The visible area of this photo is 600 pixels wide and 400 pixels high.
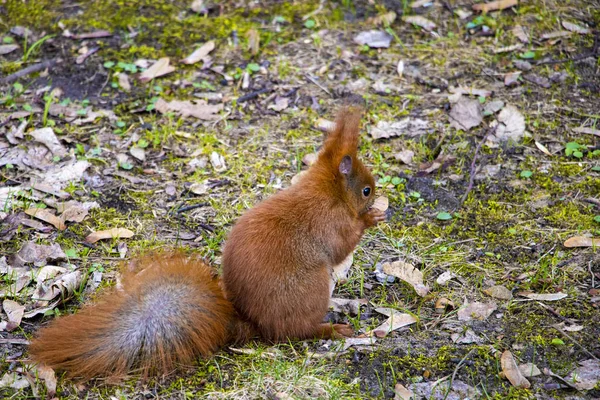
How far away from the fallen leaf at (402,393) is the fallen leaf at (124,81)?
274cm

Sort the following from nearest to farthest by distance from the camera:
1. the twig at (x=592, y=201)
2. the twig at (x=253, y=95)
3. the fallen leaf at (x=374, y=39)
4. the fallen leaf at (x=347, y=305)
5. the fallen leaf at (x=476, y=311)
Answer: the fallen leaf at (x=476, y=311), the fallen leaf at (x=347, y=305), the twig at (x=592, y=201), the twig at (x=253, y=95), the fallen leaf at (x=374, y=39)

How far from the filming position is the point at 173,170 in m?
3.99

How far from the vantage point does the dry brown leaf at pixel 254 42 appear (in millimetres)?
4755

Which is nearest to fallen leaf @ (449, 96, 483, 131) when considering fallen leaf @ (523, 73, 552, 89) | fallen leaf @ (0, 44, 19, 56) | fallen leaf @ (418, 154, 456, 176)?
fallen leaf @ (418, 154, 456, 176)

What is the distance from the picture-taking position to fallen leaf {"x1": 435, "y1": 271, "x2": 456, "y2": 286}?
3270 mm

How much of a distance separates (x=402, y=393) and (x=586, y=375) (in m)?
0.70

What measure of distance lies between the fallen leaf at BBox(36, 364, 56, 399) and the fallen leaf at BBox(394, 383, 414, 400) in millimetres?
1254

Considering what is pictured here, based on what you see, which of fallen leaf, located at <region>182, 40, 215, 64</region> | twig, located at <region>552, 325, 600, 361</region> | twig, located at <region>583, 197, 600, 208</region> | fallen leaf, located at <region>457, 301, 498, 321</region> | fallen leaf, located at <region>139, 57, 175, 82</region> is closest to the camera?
twig, located at <region>552, 325, 600, 361</region>

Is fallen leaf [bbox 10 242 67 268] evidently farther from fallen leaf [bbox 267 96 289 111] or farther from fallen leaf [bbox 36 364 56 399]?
fallen leaf [bbox 267 96 289 111]

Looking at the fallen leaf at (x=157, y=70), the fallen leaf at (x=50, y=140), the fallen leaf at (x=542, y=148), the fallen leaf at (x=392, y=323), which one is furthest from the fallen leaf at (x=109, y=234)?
the fallen leaf at (x=542, y=148)

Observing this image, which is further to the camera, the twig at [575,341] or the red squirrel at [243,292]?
the twig at [575,341]

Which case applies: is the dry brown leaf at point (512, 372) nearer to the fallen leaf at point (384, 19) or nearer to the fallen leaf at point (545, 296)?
the fallen leaf at point (545, 296)

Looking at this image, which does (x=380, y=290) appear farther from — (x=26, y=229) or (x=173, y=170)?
(x=26, y=229)

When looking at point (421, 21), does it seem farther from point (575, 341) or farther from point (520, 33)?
point (575, 341)
